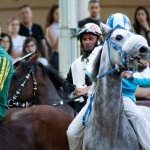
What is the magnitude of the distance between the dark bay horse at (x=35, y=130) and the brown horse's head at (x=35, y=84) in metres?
1.50

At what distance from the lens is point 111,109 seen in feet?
30.3

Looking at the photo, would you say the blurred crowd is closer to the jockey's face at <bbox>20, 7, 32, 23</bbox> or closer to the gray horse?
the jockey's face at <bbox>20, 7, 32, 23</bbox>

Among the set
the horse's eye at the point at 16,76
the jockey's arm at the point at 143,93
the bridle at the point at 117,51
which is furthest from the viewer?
the jockey's arm at the point at 143,93

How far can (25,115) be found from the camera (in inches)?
398

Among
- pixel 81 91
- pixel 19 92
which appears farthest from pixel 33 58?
pixel 81 91

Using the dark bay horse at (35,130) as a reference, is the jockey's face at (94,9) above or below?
above

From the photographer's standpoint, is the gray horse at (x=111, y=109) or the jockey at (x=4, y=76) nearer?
the gray horse at (x=111, y=109)

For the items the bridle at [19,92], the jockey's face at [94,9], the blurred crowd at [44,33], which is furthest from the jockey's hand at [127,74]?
the jockey's face at [94,9]

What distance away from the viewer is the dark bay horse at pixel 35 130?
32.4ft

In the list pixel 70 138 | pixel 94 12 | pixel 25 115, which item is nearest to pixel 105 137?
pixel 70 138

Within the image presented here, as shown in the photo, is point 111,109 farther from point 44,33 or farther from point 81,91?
point 44,33

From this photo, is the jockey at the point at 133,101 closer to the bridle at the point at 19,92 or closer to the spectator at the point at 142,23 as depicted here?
the bridle at the point at 19,92

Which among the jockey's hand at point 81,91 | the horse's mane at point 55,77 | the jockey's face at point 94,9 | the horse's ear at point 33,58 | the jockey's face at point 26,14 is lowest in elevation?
the jockey's hand at point 81,91

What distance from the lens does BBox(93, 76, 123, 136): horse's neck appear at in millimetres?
9234
